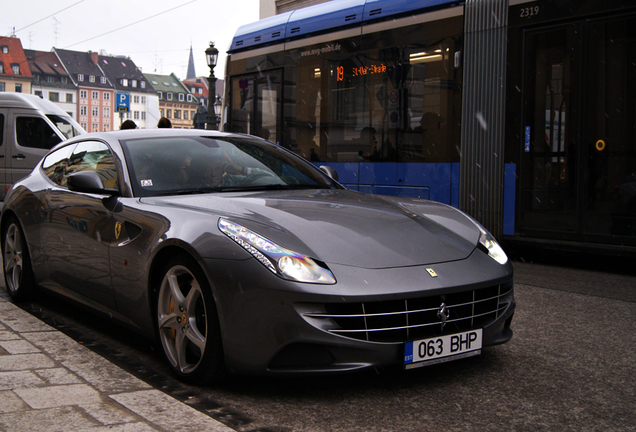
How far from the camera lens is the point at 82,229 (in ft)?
14.5

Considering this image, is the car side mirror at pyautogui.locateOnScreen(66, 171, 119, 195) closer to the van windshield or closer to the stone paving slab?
the stone paving slab

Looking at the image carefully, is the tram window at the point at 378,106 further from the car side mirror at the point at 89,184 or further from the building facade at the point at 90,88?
the building facade at the point at 90,88

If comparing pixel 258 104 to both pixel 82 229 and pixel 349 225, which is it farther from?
pixel 349 225

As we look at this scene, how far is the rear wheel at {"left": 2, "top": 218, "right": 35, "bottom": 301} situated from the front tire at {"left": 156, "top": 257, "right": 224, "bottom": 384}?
2.14m

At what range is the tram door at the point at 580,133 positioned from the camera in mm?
7016

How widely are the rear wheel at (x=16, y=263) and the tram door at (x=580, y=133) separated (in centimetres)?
520

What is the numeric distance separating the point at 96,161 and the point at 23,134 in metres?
11.1

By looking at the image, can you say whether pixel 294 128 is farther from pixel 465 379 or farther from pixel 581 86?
pixel 465 379

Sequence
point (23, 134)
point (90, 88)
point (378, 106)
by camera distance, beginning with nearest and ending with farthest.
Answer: point (378, 106), point (23, 134), point (90, 88)

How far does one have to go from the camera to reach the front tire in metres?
3.26

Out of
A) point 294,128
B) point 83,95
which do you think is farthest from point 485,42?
point 83,95

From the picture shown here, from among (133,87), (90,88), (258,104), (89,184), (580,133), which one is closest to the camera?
(89,184)

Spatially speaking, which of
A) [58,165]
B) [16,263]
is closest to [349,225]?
[58,165]

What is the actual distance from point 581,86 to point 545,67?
0.49 metres
